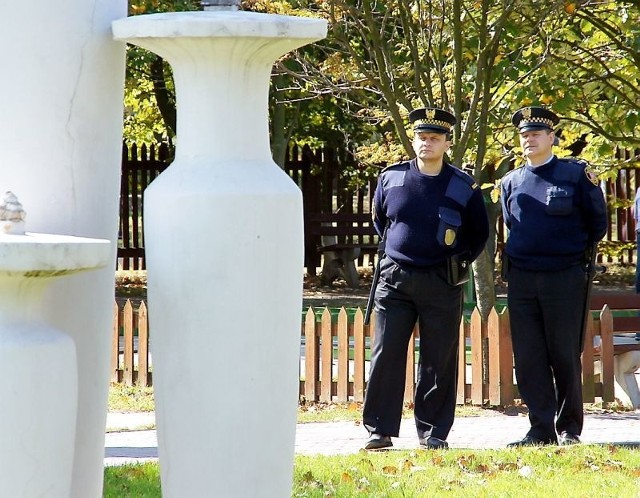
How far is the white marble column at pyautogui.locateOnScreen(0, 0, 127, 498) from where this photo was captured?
12.1 feet

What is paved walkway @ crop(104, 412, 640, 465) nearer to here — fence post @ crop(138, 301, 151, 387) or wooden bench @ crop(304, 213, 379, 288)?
fence post @ crop(138, 301, 151, 387)

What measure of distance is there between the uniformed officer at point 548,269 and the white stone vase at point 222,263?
3.37m

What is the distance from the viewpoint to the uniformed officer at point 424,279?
274 inches

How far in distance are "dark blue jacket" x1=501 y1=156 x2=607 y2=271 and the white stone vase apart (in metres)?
3.36

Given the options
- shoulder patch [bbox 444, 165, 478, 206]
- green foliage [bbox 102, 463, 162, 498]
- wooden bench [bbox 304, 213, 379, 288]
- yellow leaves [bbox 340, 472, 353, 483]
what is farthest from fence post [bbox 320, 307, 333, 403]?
wooden bench [bbox 304, 213, 379, 288]

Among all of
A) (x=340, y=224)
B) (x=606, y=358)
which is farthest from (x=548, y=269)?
(x=340, y=224)

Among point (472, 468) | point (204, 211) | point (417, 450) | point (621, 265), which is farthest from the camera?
point (621, 265)

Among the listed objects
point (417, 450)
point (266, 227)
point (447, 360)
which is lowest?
point (417, 450)

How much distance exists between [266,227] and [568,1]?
6.00 metres

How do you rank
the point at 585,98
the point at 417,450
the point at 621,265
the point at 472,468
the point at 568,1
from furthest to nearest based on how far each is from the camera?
the point at 621,265
the point at 585,98
the point at 568,1
the point at 417,450
the point at 472,468

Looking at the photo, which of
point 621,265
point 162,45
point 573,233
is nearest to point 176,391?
point 162,45

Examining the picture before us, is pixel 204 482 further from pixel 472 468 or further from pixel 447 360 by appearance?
pixel 447 360

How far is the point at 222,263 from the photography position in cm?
369

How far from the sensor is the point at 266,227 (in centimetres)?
373
